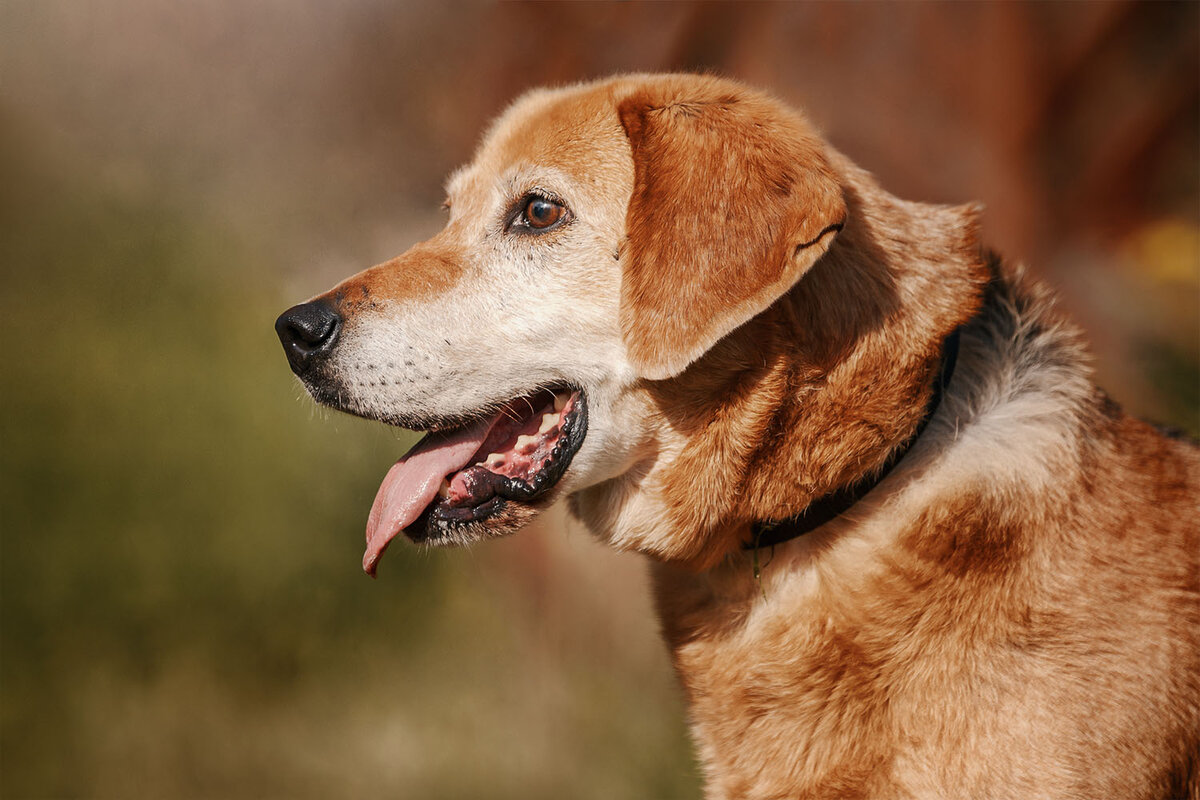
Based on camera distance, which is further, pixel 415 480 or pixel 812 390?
pixel 415 480

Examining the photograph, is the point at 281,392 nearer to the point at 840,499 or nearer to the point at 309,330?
the point at 309,330

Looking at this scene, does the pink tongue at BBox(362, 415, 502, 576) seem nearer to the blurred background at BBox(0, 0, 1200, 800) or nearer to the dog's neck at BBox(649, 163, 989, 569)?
the dog's neck at BBox(649, 163, 989, 569)

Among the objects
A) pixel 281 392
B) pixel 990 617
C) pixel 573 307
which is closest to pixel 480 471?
pixel 573 307

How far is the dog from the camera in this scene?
2.16 metres

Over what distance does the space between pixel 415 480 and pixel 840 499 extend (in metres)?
1.13

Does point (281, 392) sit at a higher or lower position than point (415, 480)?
lower

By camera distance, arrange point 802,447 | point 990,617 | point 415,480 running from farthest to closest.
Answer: point 415,480
point 802,447
point 990,617

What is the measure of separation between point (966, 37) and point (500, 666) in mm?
4265

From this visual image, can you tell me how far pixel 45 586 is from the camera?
462 cm

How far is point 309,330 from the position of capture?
2.44 meters

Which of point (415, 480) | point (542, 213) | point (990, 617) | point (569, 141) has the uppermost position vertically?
point (569, 141)

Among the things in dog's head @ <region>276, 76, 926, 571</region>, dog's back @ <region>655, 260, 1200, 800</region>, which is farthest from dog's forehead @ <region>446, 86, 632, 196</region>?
dog's back @ <region>655, 260, 1200, 800</region>

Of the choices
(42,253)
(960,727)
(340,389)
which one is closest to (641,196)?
(340,389)

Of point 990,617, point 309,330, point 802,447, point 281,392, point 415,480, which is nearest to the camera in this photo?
point 990,617
